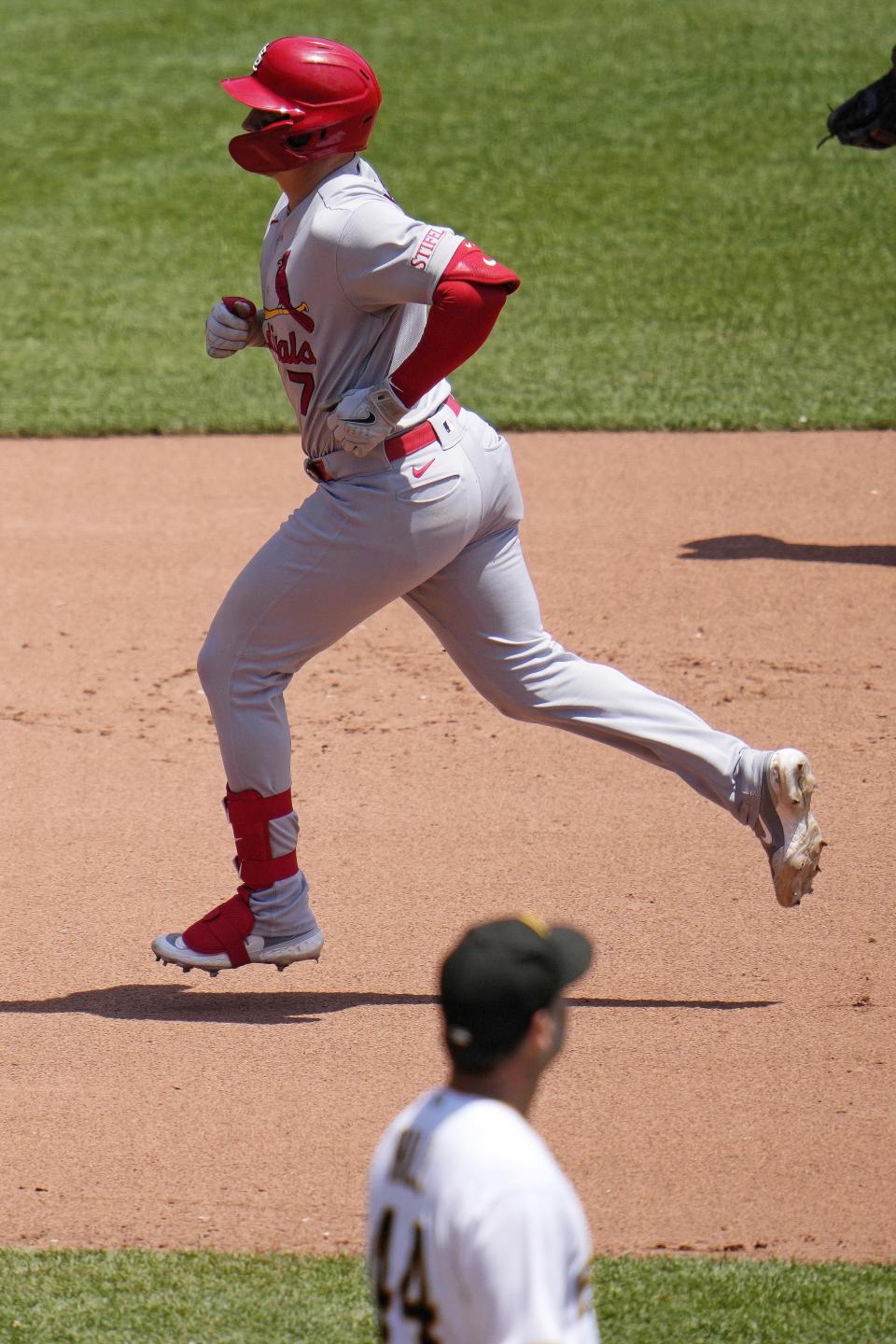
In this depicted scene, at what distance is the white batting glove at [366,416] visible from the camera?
4.14m

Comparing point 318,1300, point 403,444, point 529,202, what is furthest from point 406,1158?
point 529,202

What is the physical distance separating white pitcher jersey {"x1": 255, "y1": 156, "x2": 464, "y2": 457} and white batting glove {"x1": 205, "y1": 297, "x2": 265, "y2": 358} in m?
0.10

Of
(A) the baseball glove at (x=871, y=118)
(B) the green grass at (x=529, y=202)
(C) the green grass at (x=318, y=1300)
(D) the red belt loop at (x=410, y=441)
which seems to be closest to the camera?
(C) the green grass at (x=318, y=1300)

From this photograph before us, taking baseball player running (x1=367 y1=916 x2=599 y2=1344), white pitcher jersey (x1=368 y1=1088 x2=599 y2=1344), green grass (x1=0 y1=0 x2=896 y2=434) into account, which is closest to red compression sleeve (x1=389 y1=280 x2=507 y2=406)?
baseball player running (x1=367 y1=916 x2=599 y2=1344)

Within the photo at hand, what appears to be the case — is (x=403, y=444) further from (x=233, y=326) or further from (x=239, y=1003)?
(x=239, y=1003)

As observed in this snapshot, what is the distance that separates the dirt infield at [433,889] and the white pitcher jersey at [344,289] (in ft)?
4.72

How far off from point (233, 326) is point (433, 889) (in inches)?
65.1

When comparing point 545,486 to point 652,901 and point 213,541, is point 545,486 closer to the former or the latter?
point 213,541

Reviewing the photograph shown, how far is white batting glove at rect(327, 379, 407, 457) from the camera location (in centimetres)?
414

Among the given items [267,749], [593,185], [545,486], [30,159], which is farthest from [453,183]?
[267,749]

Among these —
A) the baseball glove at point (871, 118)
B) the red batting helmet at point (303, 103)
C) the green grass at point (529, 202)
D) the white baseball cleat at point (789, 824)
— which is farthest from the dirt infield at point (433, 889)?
the green grass at point (529, 202)

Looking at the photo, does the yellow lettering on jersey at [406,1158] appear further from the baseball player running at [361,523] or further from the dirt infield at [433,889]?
the baseball player running at [361,523]

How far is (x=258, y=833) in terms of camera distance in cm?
442

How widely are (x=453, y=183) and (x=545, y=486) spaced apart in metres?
6.35
